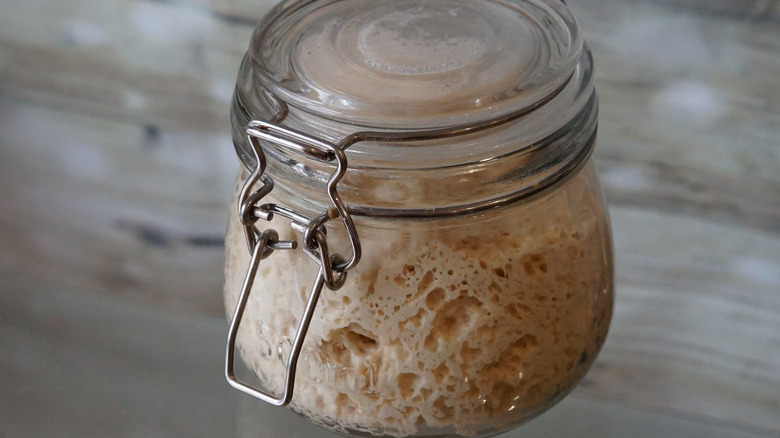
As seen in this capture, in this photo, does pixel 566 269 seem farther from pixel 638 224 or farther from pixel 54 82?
pixel 54 82

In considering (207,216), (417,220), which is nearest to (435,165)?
(417,220)

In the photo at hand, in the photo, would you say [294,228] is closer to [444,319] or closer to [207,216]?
[444,319]

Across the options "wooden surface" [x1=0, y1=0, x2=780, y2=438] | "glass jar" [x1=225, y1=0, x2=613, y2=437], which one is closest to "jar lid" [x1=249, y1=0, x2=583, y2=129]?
"glass jar" [x1=225, y1=0, x2=613, y2=437]

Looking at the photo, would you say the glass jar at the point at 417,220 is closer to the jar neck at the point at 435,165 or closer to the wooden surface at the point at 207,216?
the jar neck at the point at 435,165

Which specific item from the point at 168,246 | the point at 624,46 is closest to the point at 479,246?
the point at 624,46

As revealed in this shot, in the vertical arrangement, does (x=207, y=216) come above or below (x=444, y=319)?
below

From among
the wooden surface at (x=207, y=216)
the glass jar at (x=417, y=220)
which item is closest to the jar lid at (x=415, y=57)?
the glass jar at (x=417, y=220)
